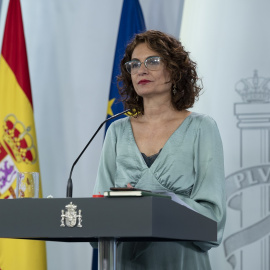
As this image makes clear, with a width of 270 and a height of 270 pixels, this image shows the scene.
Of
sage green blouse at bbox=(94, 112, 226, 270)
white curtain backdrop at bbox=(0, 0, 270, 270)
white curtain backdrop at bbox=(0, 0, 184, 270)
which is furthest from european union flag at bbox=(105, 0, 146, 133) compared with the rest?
sage green blouse at bbox=(94, 112, 226, 270)

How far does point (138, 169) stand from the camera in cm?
257

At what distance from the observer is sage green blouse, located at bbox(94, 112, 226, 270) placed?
2.45 meters

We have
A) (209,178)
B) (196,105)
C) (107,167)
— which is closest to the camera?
(209,178)

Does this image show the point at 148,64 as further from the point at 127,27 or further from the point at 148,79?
the point at 127,27

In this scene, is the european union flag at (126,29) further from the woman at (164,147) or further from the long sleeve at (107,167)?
the long sleeve at (107,167)

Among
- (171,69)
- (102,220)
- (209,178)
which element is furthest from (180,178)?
(102,220)

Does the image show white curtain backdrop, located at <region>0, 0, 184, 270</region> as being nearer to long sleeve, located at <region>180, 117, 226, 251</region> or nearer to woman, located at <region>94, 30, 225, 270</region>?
woman, located at <region>94, 30, 225, 270</region>

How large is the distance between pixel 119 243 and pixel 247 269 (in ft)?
5.01

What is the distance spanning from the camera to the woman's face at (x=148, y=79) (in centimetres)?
262

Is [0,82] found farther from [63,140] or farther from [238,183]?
[238,183]

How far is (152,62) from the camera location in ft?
8.65

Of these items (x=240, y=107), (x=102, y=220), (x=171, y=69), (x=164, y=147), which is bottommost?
(x=102, y=220)

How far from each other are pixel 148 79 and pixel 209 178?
1.51 feet

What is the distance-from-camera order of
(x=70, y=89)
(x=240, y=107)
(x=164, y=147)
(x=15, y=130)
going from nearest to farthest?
(x=164, y=147), (x=240, y=107), (x=15, y=130), (x=70, y=89)
